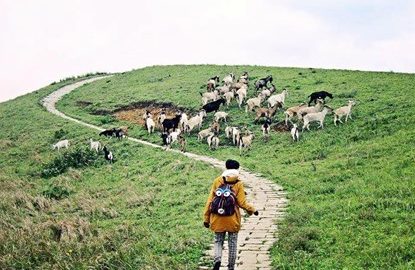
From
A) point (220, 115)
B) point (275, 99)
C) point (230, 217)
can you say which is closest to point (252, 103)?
point (275, 99)

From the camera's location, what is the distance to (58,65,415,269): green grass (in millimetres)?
11383

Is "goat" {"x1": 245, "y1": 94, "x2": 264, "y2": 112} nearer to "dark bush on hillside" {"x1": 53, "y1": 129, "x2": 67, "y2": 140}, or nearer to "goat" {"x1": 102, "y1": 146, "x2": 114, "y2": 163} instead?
"goat" {"x1": 102, "y1": 146, "x2": 114, "y2": 163}

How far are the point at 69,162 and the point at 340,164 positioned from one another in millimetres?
15671

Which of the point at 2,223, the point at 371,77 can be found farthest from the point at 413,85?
the point at 2,223

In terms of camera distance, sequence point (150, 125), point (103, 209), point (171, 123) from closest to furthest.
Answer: point (103, 209), point (171, 123), point (150, 125)

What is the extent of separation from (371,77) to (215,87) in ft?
42.0

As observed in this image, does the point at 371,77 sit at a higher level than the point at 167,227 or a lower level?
higher

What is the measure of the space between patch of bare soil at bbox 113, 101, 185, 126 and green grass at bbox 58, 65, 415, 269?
839 millimetres

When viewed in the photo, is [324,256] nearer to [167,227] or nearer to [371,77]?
[167,227]

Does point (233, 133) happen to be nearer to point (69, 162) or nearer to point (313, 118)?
point (313, 118)

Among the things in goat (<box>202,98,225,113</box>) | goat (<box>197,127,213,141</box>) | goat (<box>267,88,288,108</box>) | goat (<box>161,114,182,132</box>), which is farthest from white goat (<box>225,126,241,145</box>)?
goat (<box>202,98,225,113</box>)

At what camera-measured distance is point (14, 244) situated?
15039 millimetres

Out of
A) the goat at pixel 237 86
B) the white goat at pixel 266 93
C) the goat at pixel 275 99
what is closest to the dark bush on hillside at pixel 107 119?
the goat at pixel 237 86

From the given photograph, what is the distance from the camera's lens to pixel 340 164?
66.3ft
